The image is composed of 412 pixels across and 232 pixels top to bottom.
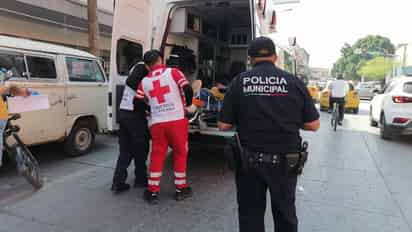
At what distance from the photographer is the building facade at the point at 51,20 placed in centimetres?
1000

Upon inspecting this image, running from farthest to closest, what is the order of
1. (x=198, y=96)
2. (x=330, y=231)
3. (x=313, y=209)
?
(x=198, y=96) < (x=313, y=209) < (x=330, y=231)

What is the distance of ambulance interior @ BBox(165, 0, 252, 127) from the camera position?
227 inches

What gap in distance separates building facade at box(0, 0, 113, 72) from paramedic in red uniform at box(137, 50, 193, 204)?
8.16 m

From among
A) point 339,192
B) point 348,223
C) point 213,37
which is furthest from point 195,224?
point 213,37

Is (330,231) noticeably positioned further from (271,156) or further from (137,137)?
(137,137)

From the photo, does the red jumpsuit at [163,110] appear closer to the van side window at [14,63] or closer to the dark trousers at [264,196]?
the dark trousers at [264,196]

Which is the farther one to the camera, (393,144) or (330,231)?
(393,144)

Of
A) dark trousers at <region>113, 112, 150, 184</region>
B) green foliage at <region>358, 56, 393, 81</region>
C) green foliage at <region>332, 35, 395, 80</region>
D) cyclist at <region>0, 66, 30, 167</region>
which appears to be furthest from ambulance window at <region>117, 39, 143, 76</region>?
green foliage at <region>332, 35, 395, 80</region>

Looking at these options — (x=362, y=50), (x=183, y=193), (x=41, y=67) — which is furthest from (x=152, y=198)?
(x=362, y=50)

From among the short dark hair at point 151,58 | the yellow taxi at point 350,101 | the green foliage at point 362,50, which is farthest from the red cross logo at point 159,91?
the green foliage at point 362,50

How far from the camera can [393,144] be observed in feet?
24.3

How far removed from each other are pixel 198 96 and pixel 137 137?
65.7 inches

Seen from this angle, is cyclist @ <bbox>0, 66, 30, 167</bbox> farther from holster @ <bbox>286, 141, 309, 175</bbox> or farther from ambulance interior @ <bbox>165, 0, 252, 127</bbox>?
ambulance interior @ <bbox>165, 0, 252, 127</bbox>

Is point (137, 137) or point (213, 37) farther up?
point (213, 37)
